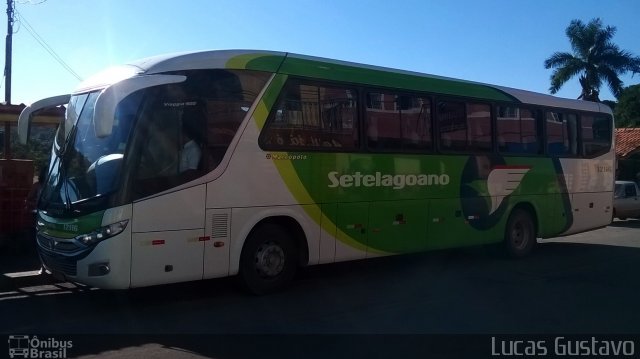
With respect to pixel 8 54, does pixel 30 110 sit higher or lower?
lower

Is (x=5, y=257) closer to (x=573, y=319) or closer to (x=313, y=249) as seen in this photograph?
(x=313, y=249)

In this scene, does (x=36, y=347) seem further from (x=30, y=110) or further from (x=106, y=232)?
(x=30, y=110)

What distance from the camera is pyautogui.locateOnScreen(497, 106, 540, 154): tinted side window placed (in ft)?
40.3

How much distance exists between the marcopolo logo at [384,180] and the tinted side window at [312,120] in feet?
1.47

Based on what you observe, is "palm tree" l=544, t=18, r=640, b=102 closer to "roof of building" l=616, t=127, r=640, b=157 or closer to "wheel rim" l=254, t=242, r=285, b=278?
"roof of building" l=616, t=127, r=640, b=157

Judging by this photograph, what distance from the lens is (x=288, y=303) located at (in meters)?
8.38

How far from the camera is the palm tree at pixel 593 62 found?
41.5 m

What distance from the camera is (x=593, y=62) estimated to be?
4188cm

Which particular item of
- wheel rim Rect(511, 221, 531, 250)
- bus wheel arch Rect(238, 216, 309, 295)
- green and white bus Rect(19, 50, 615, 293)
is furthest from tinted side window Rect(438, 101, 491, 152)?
bus wheel arch Rect(238, 216, 309, 295)

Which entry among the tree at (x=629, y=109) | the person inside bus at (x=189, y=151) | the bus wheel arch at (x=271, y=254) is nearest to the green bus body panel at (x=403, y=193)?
the bus wheel arch at (x=271, y=254)

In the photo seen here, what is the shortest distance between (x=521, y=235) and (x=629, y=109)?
4911cm

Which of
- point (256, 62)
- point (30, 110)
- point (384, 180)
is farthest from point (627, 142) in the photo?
point (30, 110)

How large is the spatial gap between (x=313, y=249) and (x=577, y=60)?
3838cm

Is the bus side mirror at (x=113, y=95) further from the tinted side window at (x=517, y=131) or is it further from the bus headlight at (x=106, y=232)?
the tinted side window at (x=517, y=131)
